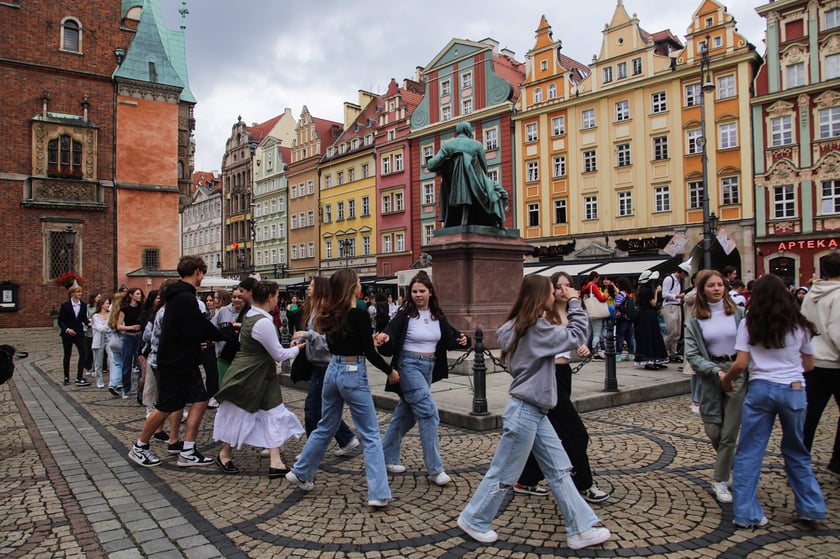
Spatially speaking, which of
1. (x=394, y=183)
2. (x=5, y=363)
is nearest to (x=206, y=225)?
(x=394, y=183)

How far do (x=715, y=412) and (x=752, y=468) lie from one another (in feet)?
2.09

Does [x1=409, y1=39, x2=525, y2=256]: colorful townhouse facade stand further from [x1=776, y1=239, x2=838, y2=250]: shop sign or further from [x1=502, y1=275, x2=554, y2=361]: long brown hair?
[x1=502, y1=275, x2=554, y2=361]: long brown hair

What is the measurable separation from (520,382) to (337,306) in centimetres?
152

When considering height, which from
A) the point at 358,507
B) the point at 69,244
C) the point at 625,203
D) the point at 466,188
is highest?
the point at 625,203

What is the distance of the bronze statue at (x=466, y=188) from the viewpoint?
12.4 m

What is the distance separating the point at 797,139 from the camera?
29219 millimetres

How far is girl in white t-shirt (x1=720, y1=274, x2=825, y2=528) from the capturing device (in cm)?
402

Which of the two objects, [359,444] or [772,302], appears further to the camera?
[359,444]

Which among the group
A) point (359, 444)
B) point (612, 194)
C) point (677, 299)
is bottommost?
point (359, 444)

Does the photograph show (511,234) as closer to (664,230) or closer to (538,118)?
(664,230)

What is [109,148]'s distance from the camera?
31859 millimetres

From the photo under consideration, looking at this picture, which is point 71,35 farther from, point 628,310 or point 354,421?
point 354,421

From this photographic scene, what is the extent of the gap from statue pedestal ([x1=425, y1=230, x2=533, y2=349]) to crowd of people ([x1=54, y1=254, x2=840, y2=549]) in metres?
5.64

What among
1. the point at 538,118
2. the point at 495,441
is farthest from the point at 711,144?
the point at 495,441
